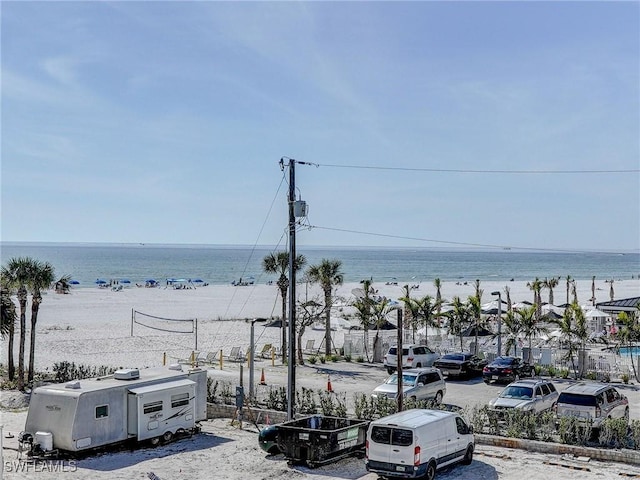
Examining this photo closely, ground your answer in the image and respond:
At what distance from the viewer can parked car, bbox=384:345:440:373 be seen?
108ft

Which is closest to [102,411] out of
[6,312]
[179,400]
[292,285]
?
[179,400]

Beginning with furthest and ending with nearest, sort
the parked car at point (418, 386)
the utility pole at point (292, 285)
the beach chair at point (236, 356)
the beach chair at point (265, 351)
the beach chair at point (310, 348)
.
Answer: the beach chair at point (310, 348) → the beach chair at point (265, 351) → the beach chair at point (236, 356) → the parked car at point (418, 386) → the utility pole at point (292, 285)

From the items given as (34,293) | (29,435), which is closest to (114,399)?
(29,435)

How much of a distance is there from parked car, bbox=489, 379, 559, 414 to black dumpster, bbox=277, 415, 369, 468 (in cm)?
586

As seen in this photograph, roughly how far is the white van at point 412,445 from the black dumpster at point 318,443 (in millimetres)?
1632

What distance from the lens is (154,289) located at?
111 m

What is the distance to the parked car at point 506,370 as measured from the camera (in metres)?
30.4

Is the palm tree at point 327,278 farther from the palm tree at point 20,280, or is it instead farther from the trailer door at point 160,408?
the trailer door at point 160,408

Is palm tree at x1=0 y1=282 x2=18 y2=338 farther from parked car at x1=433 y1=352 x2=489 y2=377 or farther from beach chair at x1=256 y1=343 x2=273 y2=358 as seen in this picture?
parked car at x1=433 y1=352 x2=489 y2=377

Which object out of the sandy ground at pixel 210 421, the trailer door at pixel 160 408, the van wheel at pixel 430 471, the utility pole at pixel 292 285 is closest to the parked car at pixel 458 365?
the sandy ground at pixel 210 421

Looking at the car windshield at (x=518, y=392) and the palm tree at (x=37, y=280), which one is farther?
the palm tree at (x=37, y=280)

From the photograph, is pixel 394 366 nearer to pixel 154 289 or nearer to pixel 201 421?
pixel 201 421

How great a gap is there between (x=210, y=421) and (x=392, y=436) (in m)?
9.93

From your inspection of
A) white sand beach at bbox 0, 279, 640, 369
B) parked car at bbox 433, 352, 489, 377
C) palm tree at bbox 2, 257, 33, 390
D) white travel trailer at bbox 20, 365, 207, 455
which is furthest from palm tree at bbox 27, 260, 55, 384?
parked car at bbox 433, 352, 489, 377
